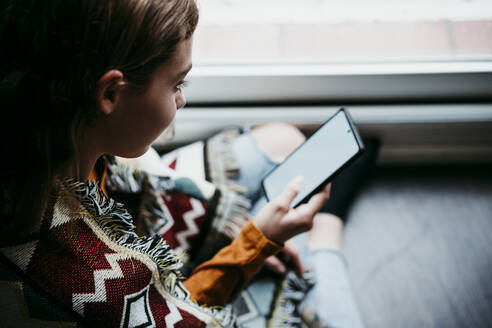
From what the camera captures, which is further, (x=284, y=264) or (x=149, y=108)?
(x=284, y=264)

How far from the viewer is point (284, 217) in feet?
1.95

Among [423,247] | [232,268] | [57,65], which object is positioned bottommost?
[423,247]

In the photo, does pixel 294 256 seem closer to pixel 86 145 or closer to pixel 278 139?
pixel 278 139

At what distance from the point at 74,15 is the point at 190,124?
0.61 metres

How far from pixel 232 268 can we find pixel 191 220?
0.15m

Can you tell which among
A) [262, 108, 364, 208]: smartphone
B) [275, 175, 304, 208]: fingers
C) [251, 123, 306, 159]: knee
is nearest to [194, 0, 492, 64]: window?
[251, 123, 306, 159]: knee

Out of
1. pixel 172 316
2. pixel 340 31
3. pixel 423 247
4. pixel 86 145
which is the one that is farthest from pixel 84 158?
pixel 423 247

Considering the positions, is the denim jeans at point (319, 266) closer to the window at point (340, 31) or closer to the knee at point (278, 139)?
the knee at point (278, 139)

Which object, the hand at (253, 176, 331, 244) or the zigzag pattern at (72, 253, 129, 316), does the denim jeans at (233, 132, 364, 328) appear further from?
the zigzag pattern at (72, 253, 129, 316)

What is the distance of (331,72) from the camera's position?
2.77 ft

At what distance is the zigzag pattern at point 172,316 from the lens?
1.68 ft

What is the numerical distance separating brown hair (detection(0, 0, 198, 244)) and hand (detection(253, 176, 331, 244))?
31 centimetres

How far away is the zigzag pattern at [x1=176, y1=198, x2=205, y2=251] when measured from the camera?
71 centimetres

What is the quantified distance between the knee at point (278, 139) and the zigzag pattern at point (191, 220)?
0.24 m
